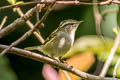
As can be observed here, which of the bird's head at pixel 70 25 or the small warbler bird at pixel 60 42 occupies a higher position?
the bird's head at pixel 70 25

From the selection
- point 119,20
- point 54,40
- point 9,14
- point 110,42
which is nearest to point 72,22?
point 54,40

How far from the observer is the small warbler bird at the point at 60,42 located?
2.72 meters

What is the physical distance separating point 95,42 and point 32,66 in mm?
2354

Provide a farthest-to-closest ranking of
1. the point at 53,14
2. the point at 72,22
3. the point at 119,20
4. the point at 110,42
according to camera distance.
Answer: the point at 53,14, the point at 72,22, the point at 110,42, the point at 119,20

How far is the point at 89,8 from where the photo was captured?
12.2 ft

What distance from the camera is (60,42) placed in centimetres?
291

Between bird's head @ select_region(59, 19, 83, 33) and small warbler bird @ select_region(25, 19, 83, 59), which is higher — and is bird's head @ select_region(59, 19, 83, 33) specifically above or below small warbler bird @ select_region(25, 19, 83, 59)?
above

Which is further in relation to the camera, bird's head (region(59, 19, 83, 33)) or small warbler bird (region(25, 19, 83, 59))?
bird's head (region(59, 19, 83, 33))

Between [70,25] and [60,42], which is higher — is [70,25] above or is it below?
above

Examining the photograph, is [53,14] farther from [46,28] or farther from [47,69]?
[47,69]

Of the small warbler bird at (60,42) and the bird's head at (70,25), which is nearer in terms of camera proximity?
the small warbler bird at (60,42)

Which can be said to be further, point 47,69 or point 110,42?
point 110,42

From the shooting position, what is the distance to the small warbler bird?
2.72 meters

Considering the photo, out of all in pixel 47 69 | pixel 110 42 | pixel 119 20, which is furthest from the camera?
pixel 110 42
